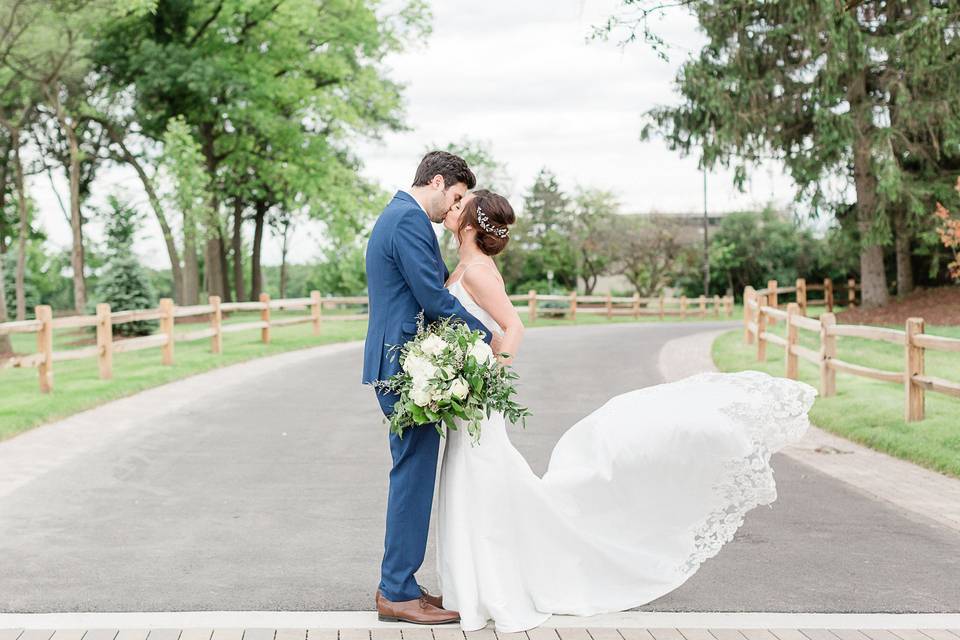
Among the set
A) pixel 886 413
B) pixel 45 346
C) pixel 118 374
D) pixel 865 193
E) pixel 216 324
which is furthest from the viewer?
pixel 865 193

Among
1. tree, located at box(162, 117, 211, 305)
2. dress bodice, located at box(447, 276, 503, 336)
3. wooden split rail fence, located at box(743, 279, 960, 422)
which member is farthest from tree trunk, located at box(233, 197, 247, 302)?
dress bodice, located at box(447, 276, 503, 336)

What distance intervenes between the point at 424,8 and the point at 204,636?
122 ft

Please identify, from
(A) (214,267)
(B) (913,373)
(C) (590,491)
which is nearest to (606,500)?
(C) (590,491)

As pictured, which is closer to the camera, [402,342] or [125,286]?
[402,342]

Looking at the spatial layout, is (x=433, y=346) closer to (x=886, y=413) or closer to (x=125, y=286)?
A: (x=886, y=413)

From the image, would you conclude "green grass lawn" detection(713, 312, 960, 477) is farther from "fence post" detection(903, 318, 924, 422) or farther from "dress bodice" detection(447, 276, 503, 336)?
"dress bodice" detection(447, 276, 503, 336)

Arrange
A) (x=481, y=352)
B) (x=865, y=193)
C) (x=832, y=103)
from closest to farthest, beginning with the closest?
(x=481, y=352), (x=832, y=103), (x=865, y=193)

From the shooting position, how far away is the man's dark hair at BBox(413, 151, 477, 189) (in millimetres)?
4637

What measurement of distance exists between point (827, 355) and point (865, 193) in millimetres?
18463

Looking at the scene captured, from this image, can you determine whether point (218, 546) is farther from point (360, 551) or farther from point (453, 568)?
point (453, 568)

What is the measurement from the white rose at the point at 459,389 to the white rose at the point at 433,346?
141 millimetres

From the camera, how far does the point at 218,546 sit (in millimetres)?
6184

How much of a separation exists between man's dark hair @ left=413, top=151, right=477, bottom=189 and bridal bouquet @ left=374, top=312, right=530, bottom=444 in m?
0.58

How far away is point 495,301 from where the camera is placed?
474 centimetres
